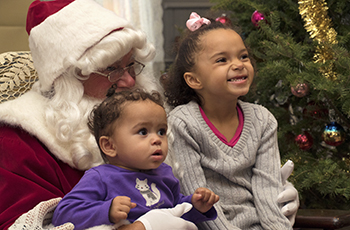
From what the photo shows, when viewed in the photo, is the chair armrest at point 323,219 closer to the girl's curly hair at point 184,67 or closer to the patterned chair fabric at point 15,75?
the girl's curly hair at point 184,67

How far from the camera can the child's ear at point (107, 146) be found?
144 cm

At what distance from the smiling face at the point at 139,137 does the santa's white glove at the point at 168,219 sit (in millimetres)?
165

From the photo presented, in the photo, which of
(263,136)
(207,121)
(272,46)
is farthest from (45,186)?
(272,46)

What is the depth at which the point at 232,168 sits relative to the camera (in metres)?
1.73

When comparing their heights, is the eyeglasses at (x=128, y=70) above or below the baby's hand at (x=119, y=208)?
above

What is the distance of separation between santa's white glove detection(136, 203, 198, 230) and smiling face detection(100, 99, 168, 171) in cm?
17

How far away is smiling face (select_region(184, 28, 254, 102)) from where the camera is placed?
1.75 m

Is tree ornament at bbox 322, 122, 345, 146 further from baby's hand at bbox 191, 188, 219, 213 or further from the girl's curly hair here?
baby's hand at bbox 191, 188, 219, 213

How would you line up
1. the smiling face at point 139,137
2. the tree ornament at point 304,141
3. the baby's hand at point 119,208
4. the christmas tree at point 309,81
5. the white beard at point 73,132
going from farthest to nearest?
the tree ornament at point 304,141 → the christmas tree at point 309,81 → the white beard at point 73,132 → the smiling face at point 139,137 → the baby's hand at point 119,208

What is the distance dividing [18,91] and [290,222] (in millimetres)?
1462

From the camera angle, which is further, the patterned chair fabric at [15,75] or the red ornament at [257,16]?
the red ornament at [257,16]

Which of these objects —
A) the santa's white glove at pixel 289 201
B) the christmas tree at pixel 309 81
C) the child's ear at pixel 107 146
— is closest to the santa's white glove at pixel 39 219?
the child's ear at pixel 107 146

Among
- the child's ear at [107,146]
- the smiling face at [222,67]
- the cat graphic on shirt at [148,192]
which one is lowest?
the cat graphic on shirt at [148,192]

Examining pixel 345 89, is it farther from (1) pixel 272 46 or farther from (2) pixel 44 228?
(2) pixel 44 228
